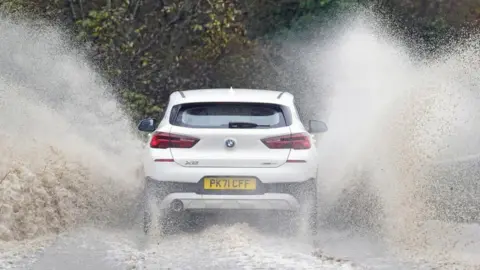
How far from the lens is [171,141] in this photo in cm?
1095

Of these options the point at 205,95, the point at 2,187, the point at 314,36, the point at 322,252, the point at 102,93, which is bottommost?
the point at 322,252

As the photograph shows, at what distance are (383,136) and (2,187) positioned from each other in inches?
199

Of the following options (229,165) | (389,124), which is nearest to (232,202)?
(229,165)

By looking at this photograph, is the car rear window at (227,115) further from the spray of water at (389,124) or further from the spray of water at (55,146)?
the spray of water at (55,146)

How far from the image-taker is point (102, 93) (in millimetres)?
20453

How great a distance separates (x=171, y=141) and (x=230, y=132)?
1.82 ft

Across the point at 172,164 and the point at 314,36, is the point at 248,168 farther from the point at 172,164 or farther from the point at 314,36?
the point at 314,36

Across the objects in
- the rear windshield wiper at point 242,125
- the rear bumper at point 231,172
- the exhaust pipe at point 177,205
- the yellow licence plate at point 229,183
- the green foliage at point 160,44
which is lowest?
the exhaust pipe at point 177,205

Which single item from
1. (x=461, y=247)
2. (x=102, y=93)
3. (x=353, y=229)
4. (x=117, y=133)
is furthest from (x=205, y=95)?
(x=102, y=93)

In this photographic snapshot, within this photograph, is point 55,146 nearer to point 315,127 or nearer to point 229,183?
point 315,127

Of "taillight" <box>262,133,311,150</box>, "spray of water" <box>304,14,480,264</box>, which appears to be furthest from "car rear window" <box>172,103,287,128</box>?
"spray of water" <box>304,14,480,264</box>

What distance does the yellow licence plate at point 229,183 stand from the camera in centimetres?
1079

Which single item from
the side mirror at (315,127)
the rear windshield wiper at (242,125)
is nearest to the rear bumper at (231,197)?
the rear windshield wiper at (242,125)

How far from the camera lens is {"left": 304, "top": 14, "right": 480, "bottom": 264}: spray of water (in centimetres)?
1222
